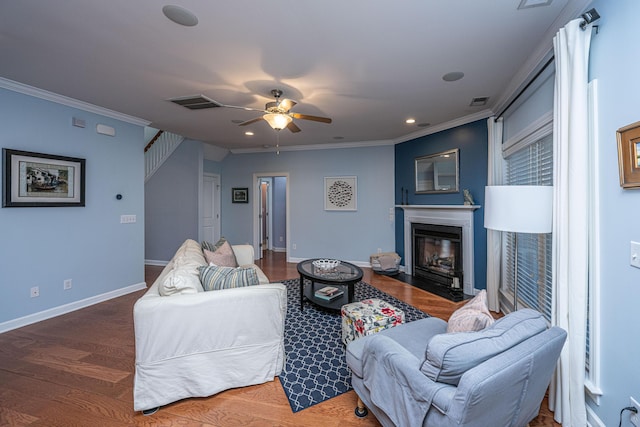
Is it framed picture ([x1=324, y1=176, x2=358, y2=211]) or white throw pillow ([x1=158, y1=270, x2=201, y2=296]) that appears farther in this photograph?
framed picture ([x1=324, y1=176, x2=358, y2=211])

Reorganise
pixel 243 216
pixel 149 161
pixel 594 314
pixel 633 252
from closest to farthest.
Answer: pixel 633 252 → pixel 594 314 → pixel 149 161 → pixel 243 216

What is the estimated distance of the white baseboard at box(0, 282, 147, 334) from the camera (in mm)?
2988

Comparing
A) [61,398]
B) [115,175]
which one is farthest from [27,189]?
[61,398]

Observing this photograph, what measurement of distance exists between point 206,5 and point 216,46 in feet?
1.58

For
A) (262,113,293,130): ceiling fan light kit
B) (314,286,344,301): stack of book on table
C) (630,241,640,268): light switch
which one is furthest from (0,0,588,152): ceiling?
(314,286,344,301): stack of book on table

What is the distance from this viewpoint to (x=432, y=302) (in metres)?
3.81

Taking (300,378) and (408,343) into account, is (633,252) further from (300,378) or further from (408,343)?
(300,378)

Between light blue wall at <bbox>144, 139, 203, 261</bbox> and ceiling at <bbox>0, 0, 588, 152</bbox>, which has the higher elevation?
ceiling at <bbox>0, 0, 588, 152</bbox>

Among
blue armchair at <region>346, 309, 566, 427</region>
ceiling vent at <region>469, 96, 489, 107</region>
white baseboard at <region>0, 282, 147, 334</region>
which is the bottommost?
white baseboard at <region>0, 282, 147, 334</region>

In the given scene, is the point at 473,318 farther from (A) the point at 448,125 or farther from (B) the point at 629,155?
(A) the point at 448,125

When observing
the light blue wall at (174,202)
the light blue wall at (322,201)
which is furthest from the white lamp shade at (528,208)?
the light blue wall at (174,202)

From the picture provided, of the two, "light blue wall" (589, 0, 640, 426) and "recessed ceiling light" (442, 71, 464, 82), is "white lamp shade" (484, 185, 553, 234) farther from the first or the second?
"recessed ceiling light" (442, 71, 464, 82)

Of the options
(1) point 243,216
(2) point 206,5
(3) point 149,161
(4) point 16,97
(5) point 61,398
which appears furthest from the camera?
(1) point 243,216

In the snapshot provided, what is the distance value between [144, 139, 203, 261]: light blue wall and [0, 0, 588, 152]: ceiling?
1.99 m
